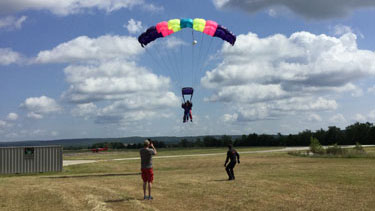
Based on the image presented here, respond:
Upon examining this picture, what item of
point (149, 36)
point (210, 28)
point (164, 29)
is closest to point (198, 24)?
point (210, 28)

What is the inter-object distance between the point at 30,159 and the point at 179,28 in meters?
17.0

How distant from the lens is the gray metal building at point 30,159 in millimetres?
30719

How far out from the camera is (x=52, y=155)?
105 ft

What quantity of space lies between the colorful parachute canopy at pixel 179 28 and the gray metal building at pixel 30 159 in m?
13.1

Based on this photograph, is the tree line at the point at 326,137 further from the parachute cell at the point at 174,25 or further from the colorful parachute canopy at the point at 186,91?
the parachute cell at the point at 174,25

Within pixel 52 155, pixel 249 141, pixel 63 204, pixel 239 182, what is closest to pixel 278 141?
pixel 249 141

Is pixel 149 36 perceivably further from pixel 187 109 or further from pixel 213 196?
pixel 213 196

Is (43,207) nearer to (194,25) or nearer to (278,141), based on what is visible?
(194,25)

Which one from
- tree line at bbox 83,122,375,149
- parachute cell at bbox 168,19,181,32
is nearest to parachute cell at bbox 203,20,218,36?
parachute cell at bbox 168,19,181,32

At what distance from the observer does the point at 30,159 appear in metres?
31.4

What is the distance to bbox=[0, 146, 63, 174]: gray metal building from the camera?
30.7 meters

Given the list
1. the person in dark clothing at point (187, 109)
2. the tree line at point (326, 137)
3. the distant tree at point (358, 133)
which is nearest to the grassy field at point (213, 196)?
the person in dark clothing at point (187, 109)

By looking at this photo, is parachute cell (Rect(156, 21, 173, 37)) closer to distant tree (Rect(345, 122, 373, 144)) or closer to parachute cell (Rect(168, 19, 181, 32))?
parachute cell (Rect(168, 19, 181, 32))

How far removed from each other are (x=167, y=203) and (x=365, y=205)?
22.5 feet
